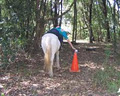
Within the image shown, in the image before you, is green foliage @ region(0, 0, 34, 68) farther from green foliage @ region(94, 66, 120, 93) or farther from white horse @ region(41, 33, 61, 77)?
green foliage @ region(94, 66, 120, 93)

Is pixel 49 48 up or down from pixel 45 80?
up

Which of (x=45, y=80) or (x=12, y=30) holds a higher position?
(x=12, y=30)

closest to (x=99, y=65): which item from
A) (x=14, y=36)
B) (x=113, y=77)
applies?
(x=113, y=77)

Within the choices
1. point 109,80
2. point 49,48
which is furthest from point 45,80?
point 109,80

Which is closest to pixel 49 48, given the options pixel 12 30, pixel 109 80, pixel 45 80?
pixel 45 80

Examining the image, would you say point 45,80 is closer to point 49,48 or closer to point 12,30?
point 49,48

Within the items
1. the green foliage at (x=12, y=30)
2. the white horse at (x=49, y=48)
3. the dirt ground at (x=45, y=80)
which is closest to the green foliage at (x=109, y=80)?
the dirt ground at (x=45, y=80)

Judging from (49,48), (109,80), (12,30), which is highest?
(12,30)

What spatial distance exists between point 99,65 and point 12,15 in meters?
3.27

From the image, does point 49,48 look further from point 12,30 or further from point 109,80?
point 109,80

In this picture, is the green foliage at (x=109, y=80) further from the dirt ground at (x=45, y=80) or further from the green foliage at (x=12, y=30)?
the green foliage at (x=12, y=30)

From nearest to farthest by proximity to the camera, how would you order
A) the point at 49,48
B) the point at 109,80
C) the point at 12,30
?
1. the point at 109,80
2. the point at 49,48
3. the point at 12,30

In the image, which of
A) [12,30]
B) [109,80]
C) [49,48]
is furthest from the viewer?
[12,30]

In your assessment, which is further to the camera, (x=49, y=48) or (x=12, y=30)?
(x=12, y=30)
